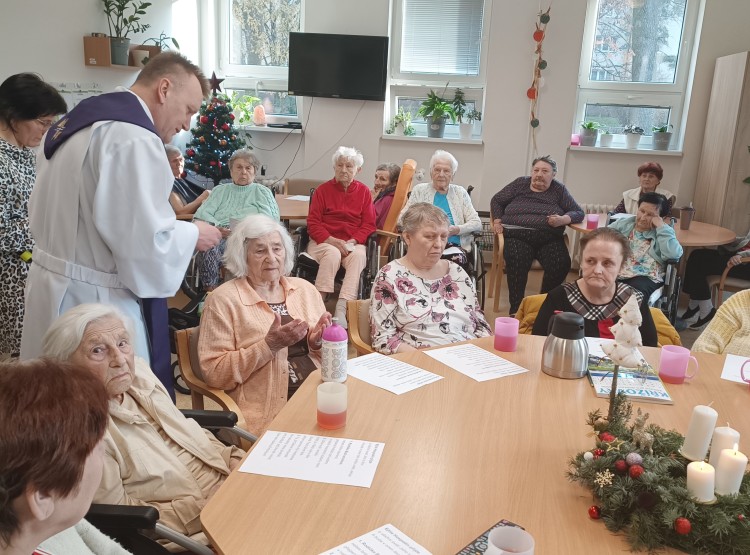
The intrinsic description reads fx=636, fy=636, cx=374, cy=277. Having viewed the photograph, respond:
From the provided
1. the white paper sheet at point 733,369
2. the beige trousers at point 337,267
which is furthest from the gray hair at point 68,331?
the beige trousers at point 337,267

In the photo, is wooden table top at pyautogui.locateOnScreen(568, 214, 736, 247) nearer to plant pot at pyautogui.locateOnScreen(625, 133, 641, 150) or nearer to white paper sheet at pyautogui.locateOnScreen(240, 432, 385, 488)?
plant pot at pyautogui.locateOnScreen(625, 133, 641, 150)

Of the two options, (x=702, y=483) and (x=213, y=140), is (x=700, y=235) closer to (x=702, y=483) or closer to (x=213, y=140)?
(x=702, y=483)

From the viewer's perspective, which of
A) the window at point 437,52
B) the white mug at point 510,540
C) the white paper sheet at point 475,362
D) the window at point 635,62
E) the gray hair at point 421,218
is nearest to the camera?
the white mug at point 510,540

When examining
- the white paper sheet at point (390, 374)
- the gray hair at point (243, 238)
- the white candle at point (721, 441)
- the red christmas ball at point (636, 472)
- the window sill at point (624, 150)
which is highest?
the window sill at point (624, 150)

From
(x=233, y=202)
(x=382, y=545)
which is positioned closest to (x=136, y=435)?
(x=382, y=545)

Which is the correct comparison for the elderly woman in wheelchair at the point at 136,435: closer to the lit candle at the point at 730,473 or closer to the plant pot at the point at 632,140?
the lit candle at the point at 730,473

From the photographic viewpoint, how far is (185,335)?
2.25 meters

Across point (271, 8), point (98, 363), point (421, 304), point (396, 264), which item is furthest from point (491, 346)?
point (271, 8)

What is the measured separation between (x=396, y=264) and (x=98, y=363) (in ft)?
4.43

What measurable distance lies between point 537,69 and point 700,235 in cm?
231

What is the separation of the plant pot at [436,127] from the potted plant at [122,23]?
280 centimetres

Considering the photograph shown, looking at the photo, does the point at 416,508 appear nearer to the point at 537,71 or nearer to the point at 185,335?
the point at 185,335

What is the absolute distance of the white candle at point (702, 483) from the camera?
1168 mm

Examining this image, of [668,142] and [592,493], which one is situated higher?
[668,142]
